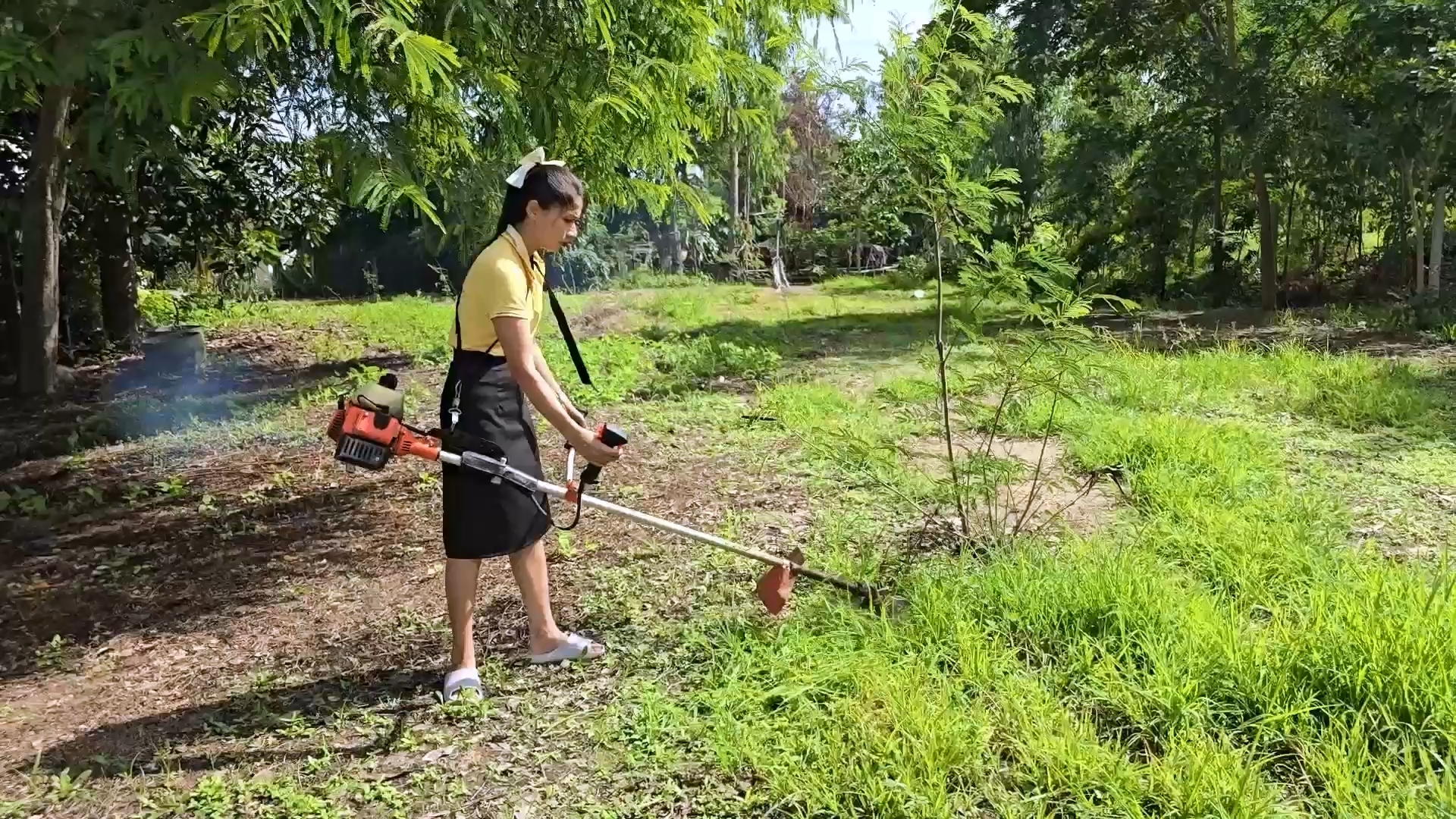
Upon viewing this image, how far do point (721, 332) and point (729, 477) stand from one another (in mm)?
6120

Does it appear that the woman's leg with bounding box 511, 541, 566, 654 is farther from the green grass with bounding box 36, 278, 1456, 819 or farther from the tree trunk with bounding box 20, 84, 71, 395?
the tree trunk with bounding box 20, 84, 71, 395

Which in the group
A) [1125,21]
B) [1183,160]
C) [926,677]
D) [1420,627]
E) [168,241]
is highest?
[1125,21]

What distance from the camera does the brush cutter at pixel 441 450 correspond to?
2.52 metres

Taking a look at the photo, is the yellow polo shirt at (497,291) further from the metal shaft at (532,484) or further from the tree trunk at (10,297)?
the tree trunk at (10,297)

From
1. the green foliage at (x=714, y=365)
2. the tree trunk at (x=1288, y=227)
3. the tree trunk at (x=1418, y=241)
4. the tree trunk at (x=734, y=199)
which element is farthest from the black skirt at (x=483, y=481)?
the tree trunk at (x=734, y=199)

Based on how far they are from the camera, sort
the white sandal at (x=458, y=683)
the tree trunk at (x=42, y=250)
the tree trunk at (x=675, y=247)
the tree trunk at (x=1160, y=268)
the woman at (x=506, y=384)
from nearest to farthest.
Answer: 1. the woman at (x=506, y=384)
2. the white sandal at (x=458, y=683)
3. the tree trunk at (x=42, y=250)
4. the tree trunk at (x=1160, y=268)
5. the tree trunk at (x=675, y=247)

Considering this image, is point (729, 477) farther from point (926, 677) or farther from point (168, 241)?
point (168, 241)

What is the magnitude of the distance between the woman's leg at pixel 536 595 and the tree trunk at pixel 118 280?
906 cm

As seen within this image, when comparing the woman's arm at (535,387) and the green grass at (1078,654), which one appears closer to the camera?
the green grass at (1078,654)

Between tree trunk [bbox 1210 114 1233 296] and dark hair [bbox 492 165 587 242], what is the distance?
42.0 feet

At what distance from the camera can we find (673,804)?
92.6 inches

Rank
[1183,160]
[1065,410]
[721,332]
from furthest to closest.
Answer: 1. [1183,160]
2. [721,332]
3. [1065,410]

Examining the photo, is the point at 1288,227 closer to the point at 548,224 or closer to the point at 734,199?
→ the point at 734,199

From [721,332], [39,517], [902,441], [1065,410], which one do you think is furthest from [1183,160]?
[39,517]
